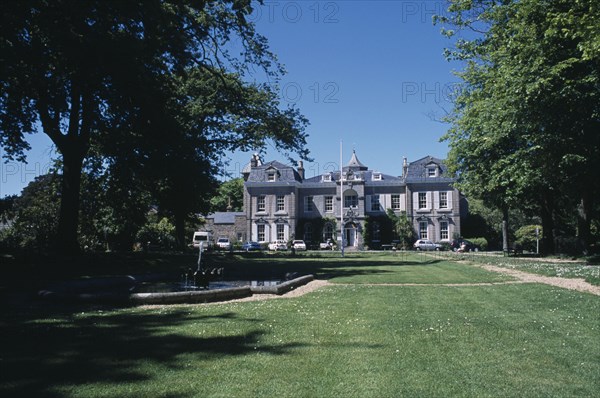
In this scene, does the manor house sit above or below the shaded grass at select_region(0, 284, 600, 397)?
above

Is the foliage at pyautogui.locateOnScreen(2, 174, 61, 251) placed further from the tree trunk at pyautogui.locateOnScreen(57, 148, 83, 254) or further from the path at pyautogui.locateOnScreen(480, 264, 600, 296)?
the path at pyautogui.locateOnScreen(480, 264, 600, 296)

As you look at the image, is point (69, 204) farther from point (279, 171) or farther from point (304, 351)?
point (279, 171)

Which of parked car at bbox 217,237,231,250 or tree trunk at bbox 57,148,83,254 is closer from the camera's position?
tree trunk at bbox 57,148,83,254

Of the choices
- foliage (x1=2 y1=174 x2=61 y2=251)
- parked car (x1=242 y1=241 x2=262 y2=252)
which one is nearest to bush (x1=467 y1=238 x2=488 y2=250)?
parked car (x1=242 y1=241 x2=262 y2=252)

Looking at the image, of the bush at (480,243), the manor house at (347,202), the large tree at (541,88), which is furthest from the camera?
the manor house at (347,202)

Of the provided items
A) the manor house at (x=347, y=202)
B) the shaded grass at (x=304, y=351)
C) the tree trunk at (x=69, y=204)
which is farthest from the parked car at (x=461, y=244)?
the shaded grass at (x=304, y=351)

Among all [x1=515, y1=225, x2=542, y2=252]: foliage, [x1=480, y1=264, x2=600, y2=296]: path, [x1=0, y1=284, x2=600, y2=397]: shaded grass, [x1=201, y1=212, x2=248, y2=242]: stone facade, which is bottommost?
[x1=0, y1=284, x2=600, y2=397]: shaded grass

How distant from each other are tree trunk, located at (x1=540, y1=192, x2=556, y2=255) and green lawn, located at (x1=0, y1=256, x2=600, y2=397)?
2736 cm

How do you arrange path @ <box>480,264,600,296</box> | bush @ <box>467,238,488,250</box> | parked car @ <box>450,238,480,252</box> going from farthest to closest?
bush @ <box>467,238,488,250</box>
parked car @ <box>450,238,480,252</box>
path @ <box>480,264,600,296</box>

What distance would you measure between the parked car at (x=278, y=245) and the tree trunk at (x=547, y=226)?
30666 mm

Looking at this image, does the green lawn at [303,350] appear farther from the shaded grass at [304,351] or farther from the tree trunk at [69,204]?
the tree trunk at [69,204]

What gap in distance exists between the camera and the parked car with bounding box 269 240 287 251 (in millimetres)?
59375

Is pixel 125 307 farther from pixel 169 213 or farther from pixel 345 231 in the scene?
pixel 345 231

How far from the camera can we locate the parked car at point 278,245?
59375 millimetres
